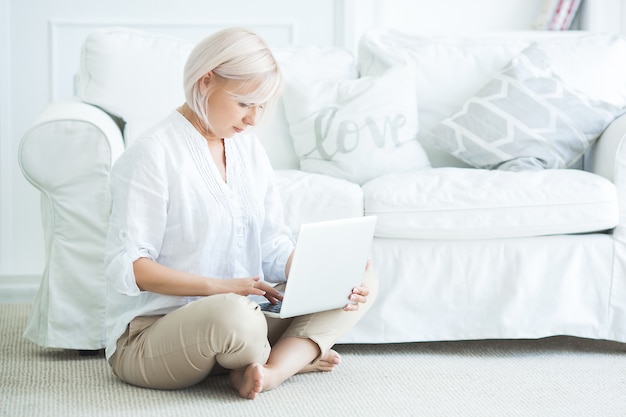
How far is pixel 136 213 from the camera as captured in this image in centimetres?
166

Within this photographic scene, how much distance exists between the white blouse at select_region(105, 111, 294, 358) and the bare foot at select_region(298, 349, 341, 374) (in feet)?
0.73

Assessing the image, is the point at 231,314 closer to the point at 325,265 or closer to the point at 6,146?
the point at 325,265

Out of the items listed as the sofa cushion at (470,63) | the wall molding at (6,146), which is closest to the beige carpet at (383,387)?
the sofa cushion at (470,63)

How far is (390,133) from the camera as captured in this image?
245 centimetres

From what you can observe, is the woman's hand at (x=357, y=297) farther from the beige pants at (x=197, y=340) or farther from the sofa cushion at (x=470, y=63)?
the sofa cushion at (x=470, y=63)

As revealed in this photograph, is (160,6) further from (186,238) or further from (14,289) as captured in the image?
(186,238)

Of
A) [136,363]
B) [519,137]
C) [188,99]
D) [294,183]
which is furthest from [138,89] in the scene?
[519,137]

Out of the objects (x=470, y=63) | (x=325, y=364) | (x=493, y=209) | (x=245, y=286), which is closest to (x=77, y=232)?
(x=245, y=286)

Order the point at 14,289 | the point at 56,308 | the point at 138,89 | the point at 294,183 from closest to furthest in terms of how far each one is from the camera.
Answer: the point at 56,308
the point at 294,183
the point at 138,89
the point at 14,289

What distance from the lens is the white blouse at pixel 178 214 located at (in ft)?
5.46

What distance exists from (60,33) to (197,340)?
1.91m

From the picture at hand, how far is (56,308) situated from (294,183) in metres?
0.64

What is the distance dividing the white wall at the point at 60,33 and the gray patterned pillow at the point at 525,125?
894mm

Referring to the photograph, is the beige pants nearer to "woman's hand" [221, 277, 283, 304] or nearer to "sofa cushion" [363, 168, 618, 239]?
"woman's hand" [221, 277, 283, 304]
